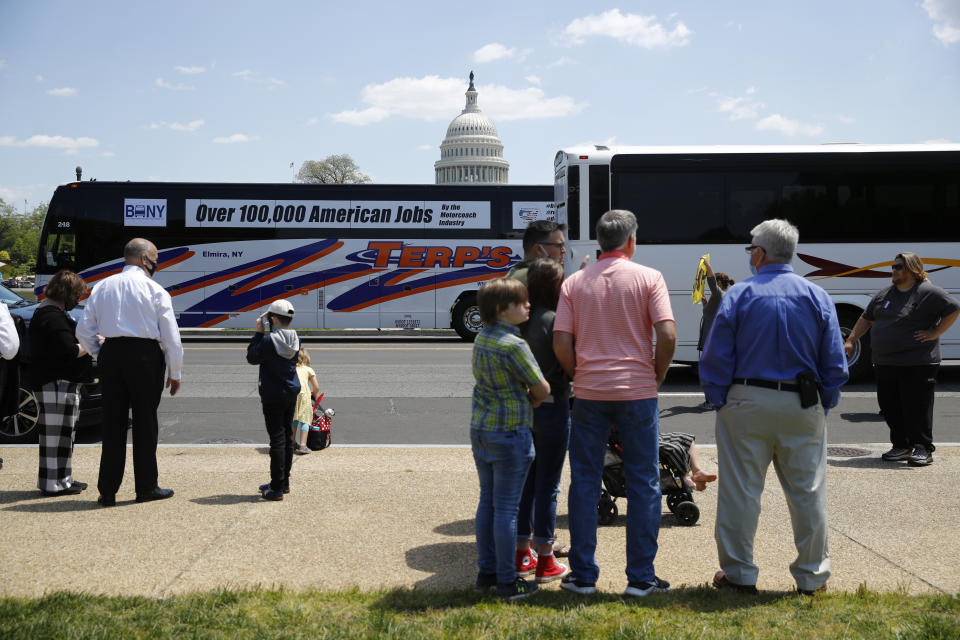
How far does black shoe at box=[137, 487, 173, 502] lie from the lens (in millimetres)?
5914

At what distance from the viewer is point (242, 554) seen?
4.80m

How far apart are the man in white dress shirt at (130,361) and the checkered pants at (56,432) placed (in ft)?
1.39

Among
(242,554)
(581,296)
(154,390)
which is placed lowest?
(242,554)

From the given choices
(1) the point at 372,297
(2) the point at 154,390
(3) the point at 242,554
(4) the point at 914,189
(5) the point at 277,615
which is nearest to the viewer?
(5) the point at 277,615

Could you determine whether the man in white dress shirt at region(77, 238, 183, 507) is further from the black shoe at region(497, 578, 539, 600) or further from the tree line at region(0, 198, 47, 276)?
the tree line at region(0, 198, 47, 276)

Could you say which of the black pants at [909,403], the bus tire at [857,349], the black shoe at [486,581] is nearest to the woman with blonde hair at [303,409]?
the black shoe at [486,581]

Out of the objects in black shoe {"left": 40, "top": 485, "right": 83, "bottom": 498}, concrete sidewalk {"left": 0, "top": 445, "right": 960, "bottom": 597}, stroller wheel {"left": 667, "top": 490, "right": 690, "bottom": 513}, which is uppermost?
stroller wheel {"left": 667, "top": 490, "right": 690, "bottom": 513}

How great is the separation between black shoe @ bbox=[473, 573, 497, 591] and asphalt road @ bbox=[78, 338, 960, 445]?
13.7 ft

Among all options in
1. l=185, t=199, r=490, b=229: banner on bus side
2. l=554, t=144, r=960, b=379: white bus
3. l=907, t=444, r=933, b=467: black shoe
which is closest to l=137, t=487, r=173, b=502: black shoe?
l=907, t=444, r=933, b=467: black shoe

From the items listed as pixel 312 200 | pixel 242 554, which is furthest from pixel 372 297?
pixel 242 554

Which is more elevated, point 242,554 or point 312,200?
point 312,200

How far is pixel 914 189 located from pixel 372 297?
12272 mm

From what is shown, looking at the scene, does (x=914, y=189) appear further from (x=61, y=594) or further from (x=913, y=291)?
(x=61, y=594)

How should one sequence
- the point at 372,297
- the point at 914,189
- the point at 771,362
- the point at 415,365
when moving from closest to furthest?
the point at 771,362 < the point at 914,189 < the point at 415,365 < the point at 372,297
